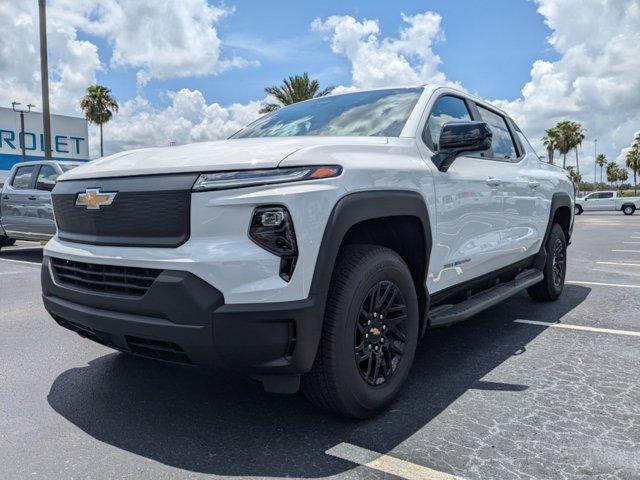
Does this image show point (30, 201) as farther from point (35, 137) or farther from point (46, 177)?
point (35, 137)

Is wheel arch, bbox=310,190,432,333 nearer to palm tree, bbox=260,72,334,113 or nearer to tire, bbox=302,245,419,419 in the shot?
tire, bbox=302,245,419,419

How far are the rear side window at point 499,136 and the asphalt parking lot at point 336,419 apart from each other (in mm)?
1496

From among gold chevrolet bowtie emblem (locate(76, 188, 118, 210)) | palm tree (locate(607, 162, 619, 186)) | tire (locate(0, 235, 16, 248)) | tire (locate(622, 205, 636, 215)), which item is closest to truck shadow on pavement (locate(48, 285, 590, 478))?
gold chevrolet bowtie emblem (locate(76, 188, 118, 210))

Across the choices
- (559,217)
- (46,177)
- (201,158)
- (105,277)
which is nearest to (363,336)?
(201,158)

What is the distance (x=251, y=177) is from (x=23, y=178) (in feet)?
29.0

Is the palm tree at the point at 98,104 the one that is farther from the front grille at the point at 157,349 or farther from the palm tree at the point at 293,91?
the front grille at the point at 157,349

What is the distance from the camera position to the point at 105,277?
8.50 ft

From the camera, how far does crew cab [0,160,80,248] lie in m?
9.04

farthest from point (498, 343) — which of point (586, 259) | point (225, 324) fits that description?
point (586, 259)

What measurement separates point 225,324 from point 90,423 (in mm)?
1080

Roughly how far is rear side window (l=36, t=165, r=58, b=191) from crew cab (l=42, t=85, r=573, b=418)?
673cm

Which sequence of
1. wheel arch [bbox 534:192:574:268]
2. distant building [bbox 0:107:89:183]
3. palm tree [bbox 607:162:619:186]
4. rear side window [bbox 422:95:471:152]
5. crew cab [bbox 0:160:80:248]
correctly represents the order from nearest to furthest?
rear side window [bbox 422:95:471:152] < wheel arch [bbox 534:192:574:268] < crew cab [bbox 0:160:80:248] < distant building [bbox 0:107:89:183] < palm tree [bbox 607:162:619:186]

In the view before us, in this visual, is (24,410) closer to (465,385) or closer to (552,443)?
(465,385)

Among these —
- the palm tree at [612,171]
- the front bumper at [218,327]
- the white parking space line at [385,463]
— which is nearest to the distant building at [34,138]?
the front bumper at [218,327]
